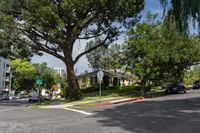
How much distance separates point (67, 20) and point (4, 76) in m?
104

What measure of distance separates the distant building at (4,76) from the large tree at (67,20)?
9265 cm

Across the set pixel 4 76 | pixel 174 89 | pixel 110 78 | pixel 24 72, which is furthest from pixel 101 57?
pixel 4 76

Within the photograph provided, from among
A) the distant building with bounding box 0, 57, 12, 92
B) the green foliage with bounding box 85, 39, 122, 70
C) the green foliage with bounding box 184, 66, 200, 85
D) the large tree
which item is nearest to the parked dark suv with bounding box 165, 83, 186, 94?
the large tree

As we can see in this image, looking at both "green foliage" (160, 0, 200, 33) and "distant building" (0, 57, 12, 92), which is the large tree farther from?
"distant building" (0, 57, 12, 92)

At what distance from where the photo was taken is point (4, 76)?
144 meters

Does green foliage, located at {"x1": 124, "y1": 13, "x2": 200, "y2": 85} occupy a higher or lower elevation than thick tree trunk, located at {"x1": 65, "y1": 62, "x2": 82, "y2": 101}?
higher

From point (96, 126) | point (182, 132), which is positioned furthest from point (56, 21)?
point (182, 132)

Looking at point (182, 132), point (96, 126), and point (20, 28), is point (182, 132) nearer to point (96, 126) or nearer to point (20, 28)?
point (96, 126)

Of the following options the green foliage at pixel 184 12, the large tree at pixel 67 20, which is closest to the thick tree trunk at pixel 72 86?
the large tree at pixel 67 20

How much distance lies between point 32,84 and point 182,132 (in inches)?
4014

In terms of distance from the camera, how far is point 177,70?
62.2 metres

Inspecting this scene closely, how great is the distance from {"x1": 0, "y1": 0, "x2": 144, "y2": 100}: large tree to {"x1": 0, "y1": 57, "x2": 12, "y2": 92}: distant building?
92.7 m

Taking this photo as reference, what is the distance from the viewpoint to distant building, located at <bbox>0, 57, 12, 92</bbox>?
5517 inches

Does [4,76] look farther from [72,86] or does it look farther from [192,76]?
[72,86]
